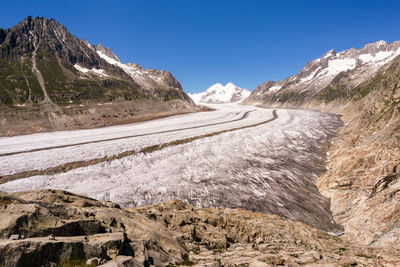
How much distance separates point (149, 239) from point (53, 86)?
130 meters

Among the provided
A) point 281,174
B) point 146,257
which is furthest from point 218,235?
point 281,174

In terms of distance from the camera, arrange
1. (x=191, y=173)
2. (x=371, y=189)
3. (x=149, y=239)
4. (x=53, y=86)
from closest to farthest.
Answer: (x=149, y=239) → (x=371, y=189) → (x=191, y=173) → (x=53, y=86)

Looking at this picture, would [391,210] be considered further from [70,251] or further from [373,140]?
[70,251]

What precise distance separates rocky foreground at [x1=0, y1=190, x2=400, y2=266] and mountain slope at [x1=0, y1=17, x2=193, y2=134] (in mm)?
76138

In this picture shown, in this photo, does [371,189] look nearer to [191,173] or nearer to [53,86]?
[191,173]

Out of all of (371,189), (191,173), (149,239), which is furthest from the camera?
(191,173)

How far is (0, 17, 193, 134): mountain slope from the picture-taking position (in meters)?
82.0

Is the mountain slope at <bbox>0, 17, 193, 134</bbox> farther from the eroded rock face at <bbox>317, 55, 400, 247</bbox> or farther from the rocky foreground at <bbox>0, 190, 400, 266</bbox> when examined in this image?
the eroded rock face at <bbox>317, 55, 400, 247</bbox>

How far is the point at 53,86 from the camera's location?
11000cm

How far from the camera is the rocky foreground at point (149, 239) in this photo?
21.0 ft

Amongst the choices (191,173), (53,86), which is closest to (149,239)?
(191,173)

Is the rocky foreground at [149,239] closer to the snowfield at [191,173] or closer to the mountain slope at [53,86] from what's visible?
the snowfield at [191,173]

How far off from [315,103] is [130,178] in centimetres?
18649

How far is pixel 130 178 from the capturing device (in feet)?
83.1
